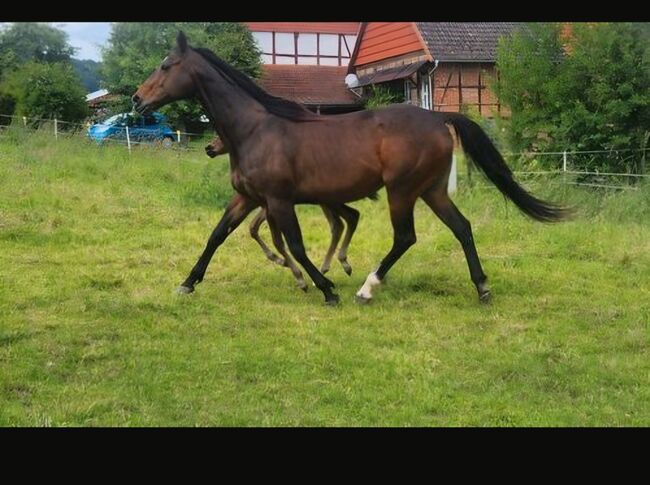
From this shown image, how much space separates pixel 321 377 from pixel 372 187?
2.50 metres

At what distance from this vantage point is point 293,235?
21.3 ft

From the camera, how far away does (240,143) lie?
6.58 metres

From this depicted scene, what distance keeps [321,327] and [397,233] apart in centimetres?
139

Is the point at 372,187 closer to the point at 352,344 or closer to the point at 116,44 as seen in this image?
the point at 352,344

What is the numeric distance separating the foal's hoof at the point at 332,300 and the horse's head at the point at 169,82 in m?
2.43

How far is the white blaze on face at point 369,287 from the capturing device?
6394 millimetres

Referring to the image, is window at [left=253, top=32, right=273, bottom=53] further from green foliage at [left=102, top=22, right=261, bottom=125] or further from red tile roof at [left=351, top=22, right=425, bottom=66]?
red tile roof at [left=351, top=22, right=425, bottom=66]

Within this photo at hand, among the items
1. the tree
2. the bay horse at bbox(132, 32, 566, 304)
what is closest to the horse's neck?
the bay horse at bbox(132, 32, 566, 304)

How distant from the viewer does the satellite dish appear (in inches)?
1062

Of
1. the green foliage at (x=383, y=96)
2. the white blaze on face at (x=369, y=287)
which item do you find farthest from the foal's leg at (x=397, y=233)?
the green foliage at (x=383, y=96)

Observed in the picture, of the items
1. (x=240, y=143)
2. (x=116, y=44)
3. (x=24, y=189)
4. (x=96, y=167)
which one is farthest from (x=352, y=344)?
(x=116, y=44)

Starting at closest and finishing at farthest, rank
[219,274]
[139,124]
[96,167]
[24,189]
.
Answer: [219,274] → [24,189] → [96,167] → [139,124]

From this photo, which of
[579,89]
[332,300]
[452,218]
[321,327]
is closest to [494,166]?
[452,218]

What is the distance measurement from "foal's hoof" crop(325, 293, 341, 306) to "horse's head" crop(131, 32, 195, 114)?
243cm
